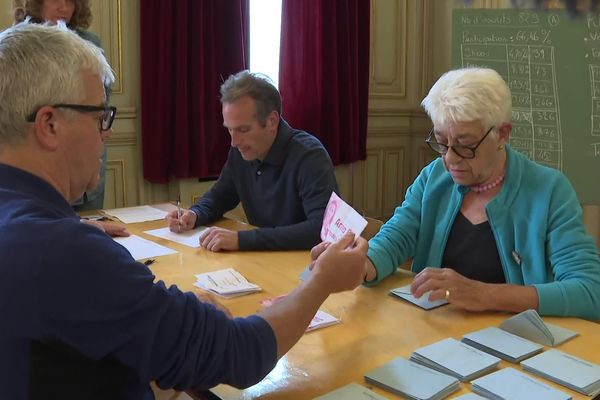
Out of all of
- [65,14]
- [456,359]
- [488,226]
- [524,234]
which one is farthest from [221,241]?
Result: [65,14]

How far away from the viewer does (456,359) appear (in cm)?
131

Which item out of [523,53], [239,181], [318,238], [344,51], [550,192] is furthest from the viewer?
[344,51]

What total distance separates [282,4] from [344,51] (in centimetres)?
61

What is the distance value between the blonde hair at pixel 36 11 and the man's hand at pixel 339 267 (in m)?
2.16

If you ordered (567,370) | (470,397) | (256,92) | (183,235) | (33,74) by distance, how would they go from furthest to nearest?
(256,92)
(183,235)
(567,370)
(470,397)
(33,74)

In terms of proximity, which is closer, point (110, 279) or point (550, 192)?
point (110, 279)

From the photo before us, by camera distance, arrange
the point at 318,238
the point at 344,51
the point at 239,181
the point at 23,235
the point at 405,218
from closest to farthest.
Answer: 1. the point at 23,235
2. the point at 405,218
3. the point at 318,238
4. the point at 239,181
5. the point at 344,51

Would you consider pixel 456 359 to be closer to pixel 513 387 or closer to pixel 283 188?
pixel 513 387

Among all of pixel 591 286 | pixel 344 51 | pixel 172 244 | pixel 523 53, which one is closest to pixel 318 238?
pixel 172 244

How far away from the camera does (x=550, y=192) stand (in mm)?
1845

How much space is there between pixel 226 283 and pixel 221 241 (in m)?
0.43

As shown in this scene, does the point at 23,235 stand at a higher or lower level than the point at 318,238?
higher

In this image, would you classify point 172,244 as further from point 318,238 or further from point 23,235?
point 23,235

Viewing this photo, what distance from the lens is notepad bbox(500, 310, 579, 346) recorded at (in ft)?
4.70
